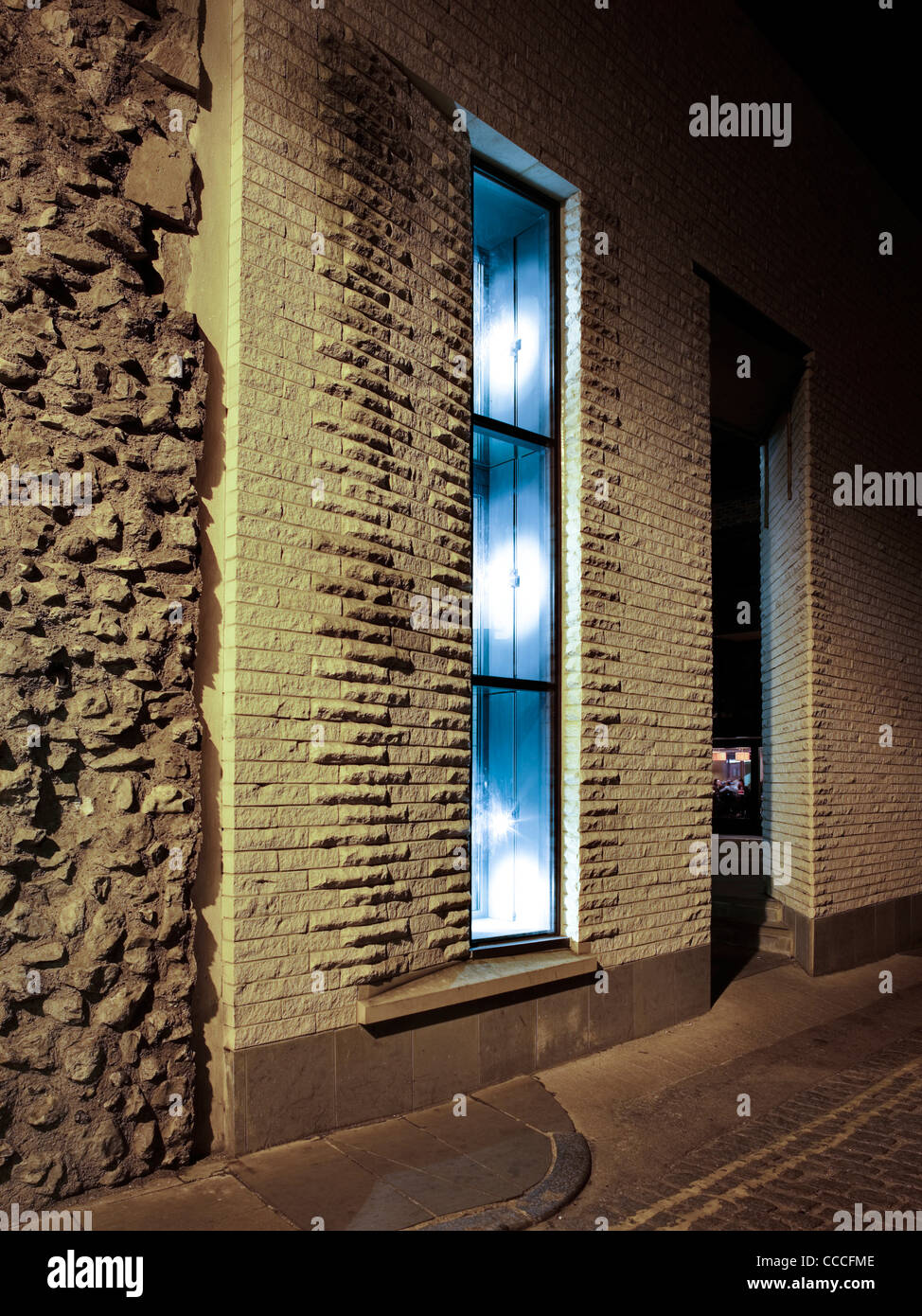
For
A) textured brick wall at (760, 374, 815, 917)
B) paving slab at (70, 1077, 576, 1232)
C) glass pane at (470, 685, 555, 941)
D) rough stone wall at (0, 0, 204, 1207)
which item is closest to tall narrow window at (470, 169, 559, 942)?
glass pane at (470, 685, 555, 941)

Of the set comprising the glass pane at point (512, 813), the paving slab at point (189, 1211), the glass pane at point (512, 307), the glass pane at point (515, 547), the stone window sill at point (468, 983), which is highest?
the glass pane at point (512, 307)

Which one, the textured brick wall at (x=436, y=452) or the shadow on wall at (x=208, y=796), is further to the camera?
the textured brick wall at (x=436, y=452)

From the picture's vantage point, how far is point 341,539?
16.9 ft

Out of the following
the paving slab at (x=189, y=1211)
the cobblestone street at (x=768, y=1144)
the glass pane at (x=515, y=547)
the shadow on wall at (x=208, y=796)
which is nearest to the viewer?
the paving slab at (x=189, y=1211)

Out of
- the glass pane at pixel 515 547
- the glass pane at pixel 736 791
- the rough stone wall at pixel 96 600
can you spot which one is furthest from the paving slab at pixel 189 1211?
the glass pane at pixel 736 791

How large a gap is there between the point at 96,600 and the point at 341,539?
55.7 inches

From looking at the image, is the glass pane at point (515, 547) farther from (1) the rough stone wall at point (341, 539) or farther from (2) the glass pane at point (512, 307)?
(1) the rough stone wall at point (341, 539)

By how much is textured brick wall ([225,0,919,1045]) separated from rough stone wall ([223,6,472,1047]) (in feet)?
0.05

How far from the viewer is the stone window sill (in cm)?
505

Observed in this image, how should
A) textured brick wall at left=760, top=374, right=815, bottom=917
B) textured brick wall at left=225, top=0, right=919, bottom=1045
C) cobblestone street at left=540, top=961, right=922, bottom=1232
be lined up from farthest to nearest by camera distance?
textured brick wall at left=760, top=374, right=815, bottom=917 < textured brick wall at left=225, top=0, right=919, bottom=1045 < cobblestone street at left=540, top=961, right=922, bottom=1232

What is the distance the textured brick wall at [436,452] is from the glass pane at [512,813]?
27 cm

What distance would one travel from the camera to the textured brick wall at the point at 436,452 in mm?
4809

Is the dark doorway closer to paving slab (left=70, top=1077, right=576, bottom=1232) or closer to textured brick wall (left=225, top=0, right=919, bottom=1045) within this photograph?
textured brick wall (left=225, top=0, right=919, bottom=1045)

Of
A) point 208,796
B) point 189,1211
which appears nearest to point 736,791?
point 208,796
